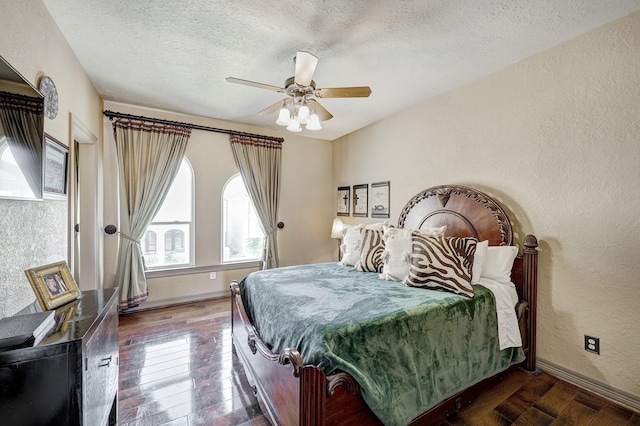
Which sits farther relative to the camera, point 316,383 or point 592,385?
point 592,385

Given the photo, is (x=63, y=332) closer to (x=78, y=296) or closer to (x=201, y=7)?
(x=78, y=296)

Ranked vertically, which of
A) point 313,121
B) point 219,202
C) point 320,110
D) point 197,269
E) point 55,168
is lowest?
point 197,269

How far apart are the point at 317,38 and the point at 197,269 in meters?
3.38

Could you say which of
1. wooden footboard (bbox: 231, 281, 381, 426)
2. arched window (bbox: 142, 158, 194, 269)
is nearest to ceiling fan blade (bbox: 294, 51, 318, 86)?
wooden footboard (bbox: 231, 281, 381, 426)

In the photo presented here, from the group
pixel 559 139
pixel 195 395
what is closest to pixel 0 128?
pixel 195 395

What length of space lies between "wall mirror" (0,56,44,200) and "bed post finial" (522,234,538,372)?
3.39 metres

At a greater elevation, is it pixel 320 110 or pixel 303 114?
pixel 320 110

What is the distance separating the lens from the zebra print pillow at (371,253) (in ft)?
9.06

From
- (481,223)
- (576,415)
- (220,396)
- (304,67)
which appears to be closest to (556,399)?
(576,415)

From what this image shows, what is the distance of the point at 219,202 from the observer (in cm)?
409

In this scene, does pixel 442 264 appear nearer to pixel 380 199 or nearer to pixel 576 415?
pixel 576 415

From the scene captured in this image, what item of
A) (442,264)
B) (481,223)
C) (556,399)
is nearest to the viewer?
(556,399)

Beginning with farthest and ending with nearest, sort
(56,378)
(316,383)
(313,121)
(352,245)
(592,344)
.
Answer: (352,245) < (313,121) < (592,344) < (316,383) < (56,378)

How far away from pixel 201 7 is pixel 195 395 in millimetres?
2749
